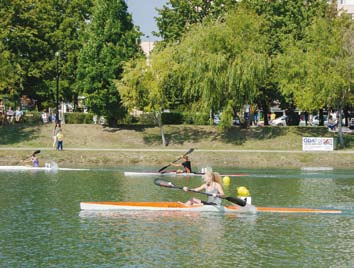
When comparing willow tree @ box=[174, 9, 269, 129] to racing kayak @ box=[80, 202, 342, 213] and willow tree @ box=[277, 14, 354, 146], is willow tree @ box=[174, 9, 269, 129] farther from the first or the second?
racing kayak @ box=[80, 202, 342, 213]

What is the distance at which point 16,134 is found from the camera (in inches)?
2694

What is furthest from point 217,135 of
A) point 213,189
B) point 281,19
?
point 213,189

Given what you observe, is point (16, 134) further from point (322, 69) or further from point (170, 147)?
point (322, 69)

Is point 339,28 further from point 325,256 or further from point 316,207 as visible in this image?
point 325,256

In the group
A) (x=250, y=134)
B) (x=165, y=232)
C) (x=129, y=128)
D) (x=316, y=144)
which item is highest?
(x=129, y=128)

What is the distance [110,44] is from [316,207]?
131 feet

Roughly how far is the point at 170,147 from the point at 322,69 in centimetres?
1460

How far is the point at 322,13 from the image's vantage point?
74938 mm

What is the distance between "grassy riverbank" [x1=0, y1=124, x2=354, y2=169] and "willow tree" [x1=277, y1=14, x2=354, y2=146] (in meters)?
4.12

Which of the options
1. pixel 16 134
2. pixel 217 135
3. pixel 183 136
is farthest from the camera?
pixel 217 135

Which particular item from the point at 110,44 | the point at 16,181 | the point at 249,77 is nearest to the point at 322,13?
the point at 249,77

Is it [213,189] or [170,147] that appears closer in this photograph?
[213,189]

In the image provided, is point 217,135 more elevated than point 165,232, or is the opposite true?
point 217,135

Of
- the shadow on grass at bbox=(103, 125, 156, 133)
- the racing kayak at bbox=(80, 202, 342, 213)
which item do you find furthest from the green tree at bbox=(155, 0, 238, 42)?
the racing kayak at bbox=(80, 202, 342, 213)
